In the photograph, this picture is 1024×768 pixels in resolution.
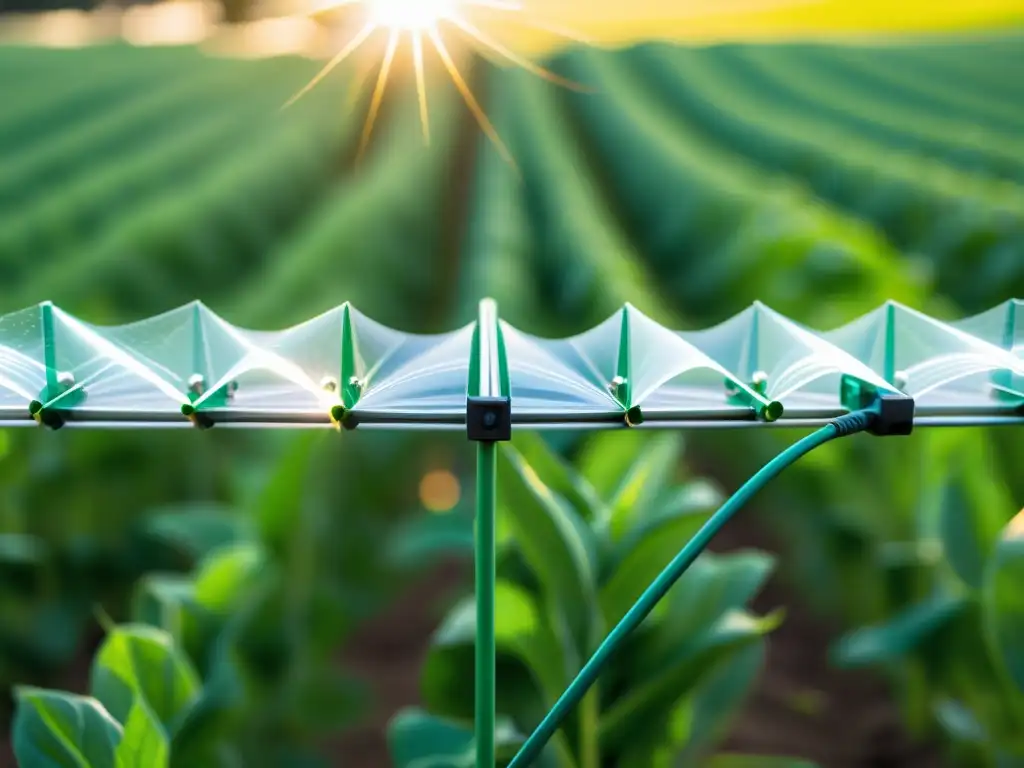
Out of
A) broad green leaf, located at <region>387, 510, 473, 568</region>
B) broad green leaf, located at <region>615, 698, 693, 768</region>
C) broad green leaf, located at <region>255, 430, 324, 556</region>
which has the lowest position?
broad green leaf, located at <region>615, 698, 693, 768</region>

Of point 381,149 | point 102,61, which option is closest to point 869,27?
point 381,149

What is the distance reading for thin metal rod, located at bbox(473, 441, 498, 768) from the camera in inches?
62.6

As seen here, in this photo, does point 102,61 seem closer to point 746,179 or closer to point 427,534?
point 746,179

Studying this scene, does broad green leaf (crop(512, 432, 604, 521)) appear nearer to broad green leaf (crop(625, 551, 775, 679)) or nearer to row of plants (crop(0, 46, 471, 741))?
broad green leaf (crop(625, 551, 775, 679))

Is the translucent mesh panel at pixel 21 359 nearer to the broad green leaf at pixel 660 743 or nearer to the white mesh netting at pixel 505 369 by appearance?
the white mesh netting at pixel 505 369

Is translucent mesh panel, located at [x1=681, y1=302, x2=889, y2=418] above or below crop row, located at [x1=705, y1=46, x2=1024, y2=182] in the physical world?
below

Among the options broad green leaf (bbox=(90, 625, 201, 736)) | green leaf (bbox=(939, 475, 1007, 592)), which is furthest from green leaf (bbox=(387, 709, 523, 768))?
green leaf (bbox=(939, 475, 1007, 592))

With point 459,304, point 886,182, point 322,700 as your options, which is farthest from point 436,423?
point 886,182

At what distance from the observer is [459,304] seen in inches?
303

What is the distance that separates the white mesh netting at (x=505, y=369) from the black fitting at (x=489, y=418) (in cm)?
5

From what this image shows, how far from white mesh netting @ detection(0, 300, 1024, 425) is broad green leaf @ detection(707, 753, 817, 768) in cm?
115

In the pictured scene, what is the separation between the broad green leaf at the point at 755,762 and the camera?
257 cm

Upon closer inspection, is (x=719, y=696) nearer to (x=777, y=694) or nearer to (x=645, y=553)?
(x=645, y=553)

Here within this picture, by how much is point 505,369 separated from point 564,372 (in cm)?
A: 11
